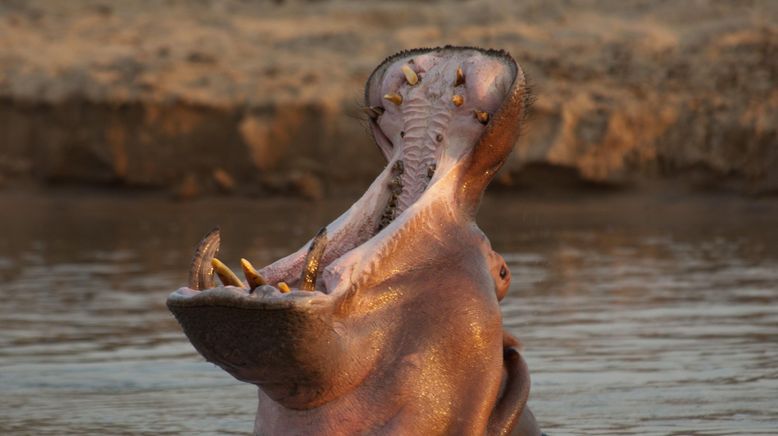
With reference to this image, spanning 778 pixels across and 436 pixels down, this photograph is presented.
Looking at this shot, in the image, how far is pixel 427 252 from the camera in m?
4.48

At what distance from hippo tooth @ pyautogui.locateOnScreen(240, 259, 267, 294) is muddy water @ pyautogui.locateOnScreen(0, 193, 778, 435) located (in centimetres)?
187

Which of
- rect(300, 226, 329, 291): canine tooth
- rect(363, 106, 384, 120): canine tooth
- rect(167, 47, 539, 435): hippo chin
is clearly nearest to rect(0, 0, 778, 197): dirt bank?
rect(363, 106, 384, 120): canine tooth

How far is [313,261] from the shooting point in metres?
4.16

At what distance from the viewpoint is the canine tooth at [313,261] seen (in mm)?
4164

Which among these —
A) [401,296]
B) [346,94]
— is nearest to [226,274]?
[401,296]

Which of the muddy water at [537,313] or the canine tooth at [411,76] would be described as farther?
the muddy water at [537,313]

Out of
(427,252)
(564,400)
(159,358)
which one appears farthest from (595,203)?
(427,252)

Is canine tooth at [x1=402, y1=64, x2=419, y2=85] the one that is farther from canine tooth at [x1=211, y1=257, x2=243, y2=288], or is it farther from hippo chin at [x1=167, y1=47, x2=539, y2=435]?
canine tooth at [x1=211, y1=257, x2=243, y2=288]

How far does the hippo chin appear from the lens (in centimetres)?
416

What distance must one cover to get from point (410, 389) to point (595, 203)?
12.1 meters

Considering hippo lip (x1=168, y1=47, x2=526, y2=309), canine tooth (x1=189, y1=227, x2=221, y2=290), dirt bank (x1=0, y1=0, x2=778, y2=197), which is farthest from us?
dirt bank (x1=0, y1=0, x2=778, y2=197)

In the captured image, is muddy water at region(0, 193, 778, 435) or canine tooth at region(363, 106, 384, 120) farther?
muddy water at region(0, 193, 778, 435)

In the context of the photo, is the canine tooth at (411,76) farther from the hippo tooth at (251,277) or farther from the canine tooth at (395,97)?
the hippo tooth at (251,277)

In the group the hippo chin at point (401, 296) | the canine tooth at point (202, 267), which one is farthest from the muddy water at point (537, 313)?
the canine tooth at point (202, 267)
